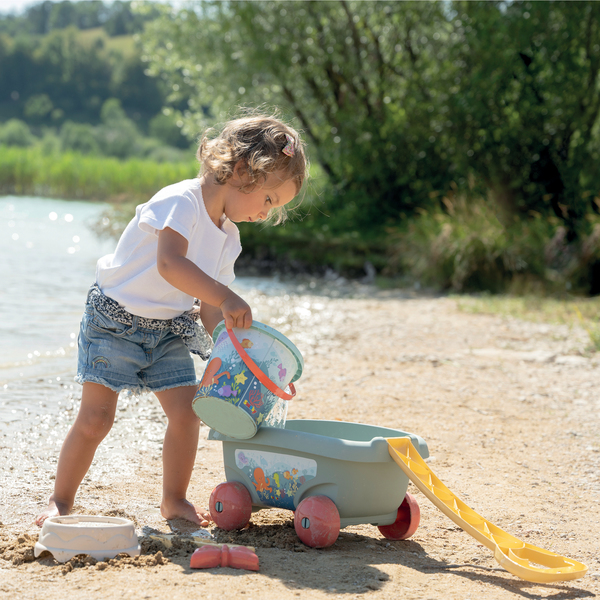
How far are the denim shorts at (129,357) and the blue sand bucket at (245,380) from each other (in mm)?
254

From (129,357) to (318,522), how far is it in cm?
83

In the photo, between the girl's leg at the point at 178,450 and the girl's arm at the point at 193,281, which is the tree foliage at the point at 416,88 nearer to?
the girl's leg at the point at 178,450

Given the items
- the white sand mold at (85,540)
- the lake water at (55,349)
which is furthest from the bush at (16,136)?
the white sand mold at (85,540)

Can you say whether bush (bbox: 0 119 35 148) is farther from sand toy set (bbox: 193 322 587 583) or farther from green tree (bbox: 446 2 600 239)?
sand toy set (bbox: 193 322 587 583)

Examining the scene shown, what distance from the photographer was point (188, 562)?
1.99 metres

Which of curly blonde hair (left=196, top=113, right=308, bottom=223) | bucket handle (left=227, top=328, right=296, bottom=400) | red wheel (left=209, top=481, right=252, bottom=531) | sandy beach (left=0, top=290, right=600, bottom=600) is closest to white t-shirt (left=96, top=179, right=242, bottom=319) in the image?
curly blonde hair (left=196, top=113, right=308, bottom=223)

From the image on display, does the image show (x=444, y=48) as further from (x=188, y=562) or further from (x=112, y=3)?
(x=112, y=3)

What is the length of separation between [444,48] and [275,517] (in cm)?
1135

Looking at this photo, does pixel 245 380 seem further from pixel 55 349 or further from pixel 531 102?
pixel 531 102

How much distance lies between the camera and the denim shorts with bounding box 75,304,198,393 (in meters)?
2.31

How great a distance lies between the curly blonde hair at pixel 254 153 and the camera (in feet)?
7.48

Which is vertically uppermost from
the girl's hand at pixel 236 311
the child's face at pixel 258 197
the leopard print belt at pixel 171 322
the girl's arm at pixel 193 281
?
the child's face at pixel 258 197

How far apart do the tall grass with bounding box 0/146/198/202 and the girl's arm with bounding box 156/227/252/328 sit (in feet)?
61.9

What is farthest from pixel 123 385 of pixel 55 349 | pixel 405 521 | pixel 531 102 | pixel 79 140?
pixel 79 140
